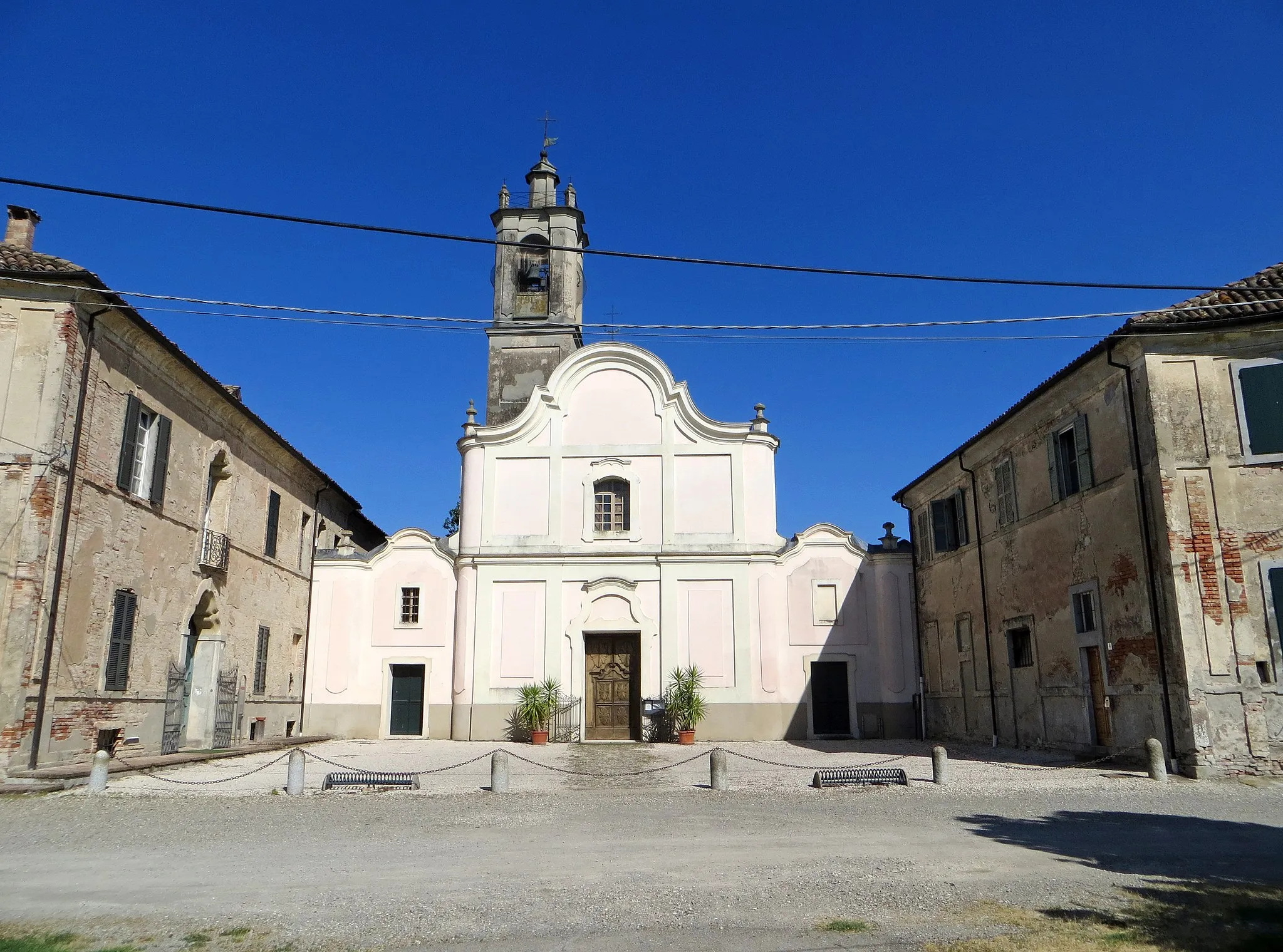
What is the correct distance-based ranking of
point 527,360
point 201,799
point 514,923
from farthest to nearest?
1. point 527,360
2. point 201,799
3. point 514,923

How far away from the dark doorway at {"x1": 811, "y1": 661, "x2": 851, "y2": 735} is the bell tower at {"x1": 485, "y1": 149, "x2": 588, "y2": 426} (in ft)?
42.7

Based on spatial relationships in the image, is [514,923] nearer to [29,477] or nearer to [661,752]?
[29,477]

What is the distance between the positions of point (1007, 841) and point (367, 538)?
2993cm

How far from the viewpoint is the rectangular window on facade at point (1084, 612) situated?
56.0ft

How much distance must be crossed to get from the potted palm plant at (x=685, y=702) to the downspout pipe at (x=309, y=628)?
10112mm

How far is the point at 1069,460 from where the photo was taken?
18.3m

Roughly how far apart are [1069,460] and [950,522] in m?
6.47

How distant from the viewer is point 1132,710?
15656 mm

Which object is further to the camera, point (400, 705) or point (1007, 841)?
point (400, 705)

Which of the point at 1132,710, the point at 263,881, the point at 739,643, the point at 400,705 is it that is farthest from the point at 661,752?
the point at 263,881

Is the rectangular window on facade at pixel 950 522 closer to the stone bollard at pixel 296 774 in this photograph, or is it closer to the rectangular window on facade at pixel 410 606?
→ the rectangular window on facade at pixel 410 606

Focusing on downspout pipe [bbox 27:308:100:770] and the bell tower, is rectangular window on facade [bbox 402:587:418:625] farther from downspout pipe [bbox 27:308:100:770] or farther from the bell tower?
downspout pipe [bbox 27:308:100:770]

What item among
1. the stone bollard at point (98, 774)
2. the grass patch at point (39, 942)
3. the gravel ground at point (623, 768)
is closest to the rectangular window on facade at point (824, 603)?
the gravel ground at point (623, 768)

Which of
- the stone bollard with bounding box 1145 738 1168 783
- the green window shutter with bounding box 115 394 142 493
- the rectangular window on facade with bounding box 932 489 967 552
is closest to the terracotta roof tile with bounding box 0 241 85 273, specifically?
the green window shutter with bounding box 115 394 142 493
